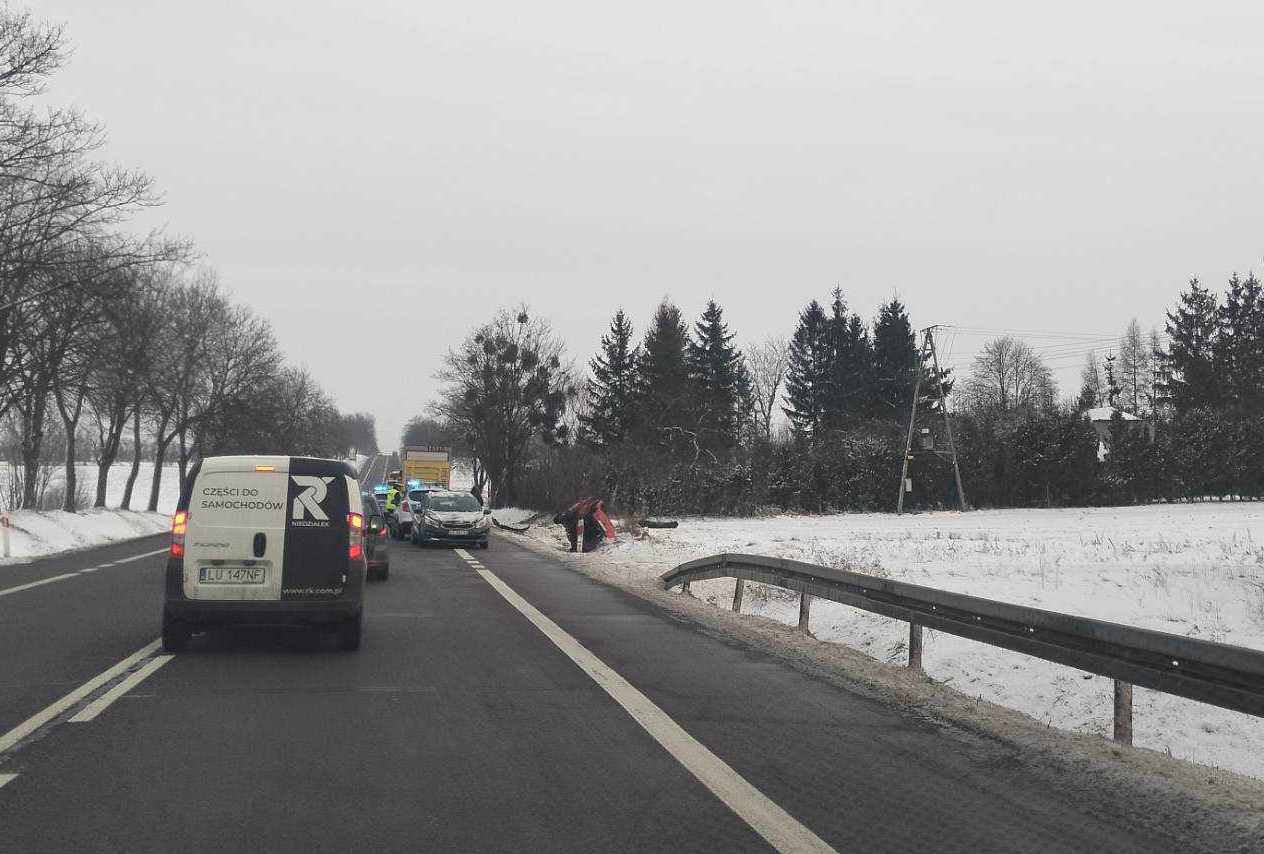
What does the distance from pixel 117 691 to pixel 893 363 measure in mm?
78530

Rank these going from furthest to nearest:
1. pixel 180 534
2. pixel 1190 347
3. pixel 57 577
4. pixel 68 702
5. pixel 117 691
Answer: pixel 1190 347, pixel 57 577, pixel 180 534, pixel 117 691, pixel 68 702

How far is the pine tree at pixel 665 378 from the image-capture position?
7044cm

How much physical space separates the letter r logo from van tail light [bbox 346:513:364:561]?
0.23 m

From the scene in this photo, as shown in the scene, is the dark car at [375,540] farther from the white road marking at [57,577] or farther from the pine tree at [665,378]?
the pine tree at [665,378]

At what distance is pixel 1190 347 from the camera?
269 ft

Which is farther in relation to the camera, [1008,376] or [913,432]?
[1008,376]

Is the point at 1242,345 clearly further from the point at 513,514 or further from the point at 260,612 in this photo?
the point at 260,612

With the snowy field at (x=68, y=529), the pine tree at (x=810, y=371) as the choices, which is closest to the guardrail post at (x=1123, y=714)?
the snowy field at (x=68, y=529)

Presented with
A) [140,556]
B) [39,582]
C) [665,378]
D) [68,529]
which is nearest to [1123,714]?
[39,582]

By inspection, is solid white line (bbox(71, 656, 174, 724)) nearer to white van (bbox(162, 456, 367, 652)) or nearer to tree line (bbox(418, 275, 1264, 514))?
white van (bbox(162, 456, 367, 652))

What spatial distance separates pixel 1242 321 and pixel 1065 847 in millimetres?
88446

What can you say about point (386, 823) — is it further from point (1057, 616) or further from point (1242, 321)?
point (1242, 321)

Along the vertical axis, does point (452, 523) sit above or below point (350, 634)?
above

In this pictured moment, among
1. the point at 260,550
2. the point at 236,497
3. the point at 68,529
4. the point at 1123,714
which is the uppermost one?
the point at 236,497
